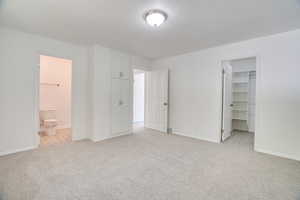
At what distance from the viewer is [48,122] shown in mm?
4176

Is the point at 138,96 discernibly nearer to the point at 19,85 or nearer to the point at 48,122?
the point at 48,122

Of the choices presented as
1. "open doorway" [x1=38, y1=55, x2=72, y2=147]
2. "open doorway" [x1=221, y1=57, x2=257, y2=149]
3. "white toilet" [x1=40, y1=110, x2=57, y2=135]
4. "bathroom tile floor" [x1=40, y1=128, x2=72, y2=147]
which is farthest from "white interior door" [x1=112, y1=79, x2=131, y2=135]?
"open doorway" [x1=221, y1=57, x2=257, y2=149]

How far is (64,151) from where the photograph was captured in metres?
3.04

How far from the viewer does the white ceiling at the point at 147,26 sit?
201 centimetres

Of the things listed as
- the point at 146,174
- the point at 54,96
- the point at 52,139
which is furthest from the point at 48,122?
the point at 146,174

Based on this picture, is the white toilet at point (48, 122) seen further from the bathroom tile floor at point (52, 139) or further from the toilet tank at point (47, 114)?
the bathroom tile floor at point (52, 139)

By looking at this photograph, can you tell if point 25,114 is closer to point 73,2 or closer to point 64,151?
point 64,151

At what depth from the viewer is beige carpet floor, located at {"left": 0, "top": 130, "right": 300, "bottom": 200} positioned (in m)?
1.74

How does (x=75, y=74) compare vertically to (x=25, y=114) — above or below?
above

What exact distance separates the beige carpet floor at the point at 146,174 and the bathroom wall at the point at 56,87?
2.14m

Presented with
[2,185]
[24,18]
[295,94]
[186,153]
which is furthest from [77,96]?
[295,94]

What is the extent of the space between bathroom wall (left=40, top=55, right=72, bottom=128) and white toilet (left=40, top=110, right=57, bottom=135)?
0.43 m

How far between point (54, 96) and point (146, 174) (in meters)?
4.45

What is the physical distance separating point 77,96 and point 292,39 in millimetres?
4861
